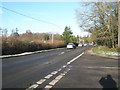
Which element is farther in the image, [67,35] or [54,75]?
[67,35]

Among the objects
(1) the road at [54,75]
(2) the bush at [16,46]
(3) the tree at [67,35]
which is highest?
(3) the tree at [67,35]

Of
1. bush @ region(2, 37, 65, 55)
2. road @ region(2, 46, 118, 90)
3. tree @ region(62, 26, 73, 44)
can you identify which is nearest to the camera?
road @ region(2, 46, 118, 90)

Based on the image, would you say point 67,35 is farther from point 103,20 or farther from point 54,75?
point 54,75

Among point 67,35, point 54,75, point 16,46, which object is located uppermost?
point 67,35

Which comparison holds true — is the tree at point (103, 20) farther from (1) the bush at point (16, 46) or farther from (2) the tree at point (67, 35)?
(2) the tree at point (67, 35)

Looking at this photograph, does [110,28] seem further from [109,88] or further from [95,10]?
[109,88]

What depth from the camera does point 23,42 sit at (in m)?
27.5

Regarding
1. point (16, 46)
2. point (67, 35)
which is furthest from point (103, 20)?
point (67, 35)

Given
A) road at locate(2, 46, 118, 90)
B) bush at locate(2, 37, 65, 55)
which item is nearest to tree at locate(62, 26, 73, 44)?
bush at locate(2, 37, 65, 55)

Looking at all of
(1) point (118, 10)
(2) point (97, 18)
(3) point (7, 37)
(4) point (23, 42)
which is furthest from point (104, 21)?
(3) point (7, 37)

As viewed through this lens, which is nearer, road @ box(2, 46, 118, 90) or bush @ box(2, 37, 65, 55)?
road @ box(2, 46, 118, 90)

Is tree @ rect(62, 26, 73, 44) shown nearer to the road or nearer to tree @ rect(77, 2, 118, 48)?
tree @ rect(77, 2, 118, 48)

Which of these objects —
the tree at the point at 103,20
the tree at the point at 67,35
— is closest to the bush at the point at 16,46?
the tree at the point at 103,20

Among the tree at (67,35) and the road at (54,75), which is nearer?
the road at (54,75)
